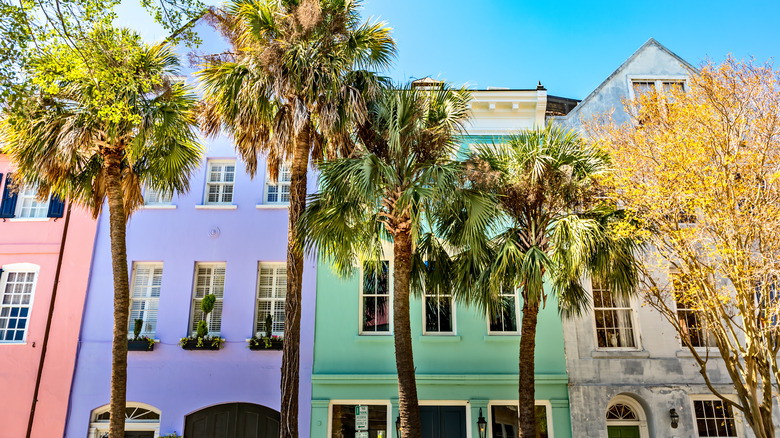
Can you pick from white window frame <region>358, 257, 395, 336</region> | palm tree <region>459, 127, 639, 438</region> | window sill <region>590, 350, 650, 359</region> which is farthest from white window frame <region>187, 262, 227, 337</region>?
window sill <region>590, 350, 650, 359</region>

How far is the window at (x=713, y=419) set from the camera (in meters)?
12.9

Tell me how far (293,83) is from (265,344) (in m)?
6.33

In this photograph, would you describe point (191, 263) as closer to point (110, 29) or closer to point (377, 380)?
point (377, 380)

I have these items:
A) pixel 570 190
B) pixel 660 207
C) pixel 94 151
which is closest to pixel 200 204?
pixel 94 151

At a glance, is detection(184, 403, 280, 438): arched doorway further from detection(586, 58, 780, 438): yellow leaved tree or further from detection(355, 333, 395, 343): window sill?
detection(586, 58, 780, 438): yellow leaved tree

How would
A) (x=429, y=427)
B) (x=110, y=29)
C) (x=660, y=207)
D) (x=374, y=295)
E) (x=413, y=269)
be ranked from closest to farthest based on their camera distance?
(x=110, y=29) < (x=660, y=207) < (x=413, y=269) < (x=429, y=427) < (x=374, y=295)

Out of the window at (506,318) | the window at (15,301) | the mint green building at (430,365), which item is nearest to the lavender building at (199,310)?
the mint green building at (430,365)

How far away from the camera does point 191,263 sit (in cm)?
1402

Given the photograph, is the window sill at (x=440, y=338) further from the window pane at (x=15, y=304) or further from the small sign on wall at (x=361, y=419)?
the window pane at (x=15, y=304)

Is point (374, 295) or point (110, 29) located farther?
point (374, 295)

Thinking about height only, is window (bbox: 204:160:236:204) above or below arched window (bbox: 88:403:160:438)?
above

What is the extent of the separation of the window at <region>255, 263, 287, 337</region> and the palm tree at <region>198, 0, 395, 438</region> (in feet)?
12.8

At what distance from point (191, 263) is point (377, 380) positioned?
5.51 metres

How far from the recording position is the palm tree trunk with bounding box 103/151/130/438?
9.90 m
